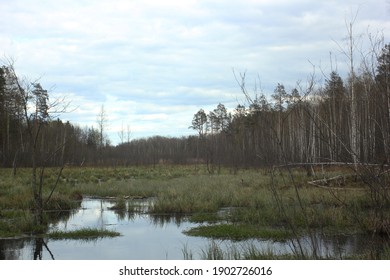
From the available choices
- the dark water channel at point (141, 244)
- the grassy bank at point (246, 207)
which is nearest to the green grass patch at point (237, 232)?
the grassy bank at point (246, 207)

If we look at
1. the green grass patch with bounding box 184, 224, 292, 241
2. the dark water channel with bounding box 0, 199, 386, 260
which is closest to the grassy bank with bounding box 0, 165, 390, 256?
the green grass patch with bounding box 184, 224, 292, 241

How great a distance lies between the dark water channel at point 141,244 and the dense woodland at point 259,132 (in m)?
2.00

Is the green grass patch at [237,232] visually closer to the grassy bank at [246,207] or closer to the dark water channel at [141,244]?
the grassy bank at [246,207]

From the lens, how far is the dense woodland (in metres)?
5.27

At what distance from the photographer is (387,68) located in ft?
17.4

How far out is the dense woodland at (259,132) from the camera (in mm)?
5270

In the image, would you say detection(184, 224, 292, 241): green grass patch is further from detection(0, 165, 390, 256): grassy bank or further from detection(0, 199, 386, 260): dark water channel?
detection(0, 199, 386, 260): dark water channel

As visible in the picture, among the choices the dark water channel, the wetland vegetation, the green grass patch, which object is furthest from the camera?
the green grass patch

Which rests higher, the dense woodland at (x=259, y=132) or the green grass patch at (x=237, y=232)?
the dense woodland at (x=259, y=132)

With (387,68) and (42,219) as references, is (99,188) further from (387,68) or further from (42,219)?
(387,68)

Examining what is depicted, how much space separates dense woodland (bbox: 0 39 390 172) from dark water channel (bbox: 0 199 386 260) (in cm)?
200

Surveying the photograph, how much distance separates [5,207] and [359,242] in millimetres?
11711

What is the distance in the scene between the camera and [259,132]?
26.6 feet
